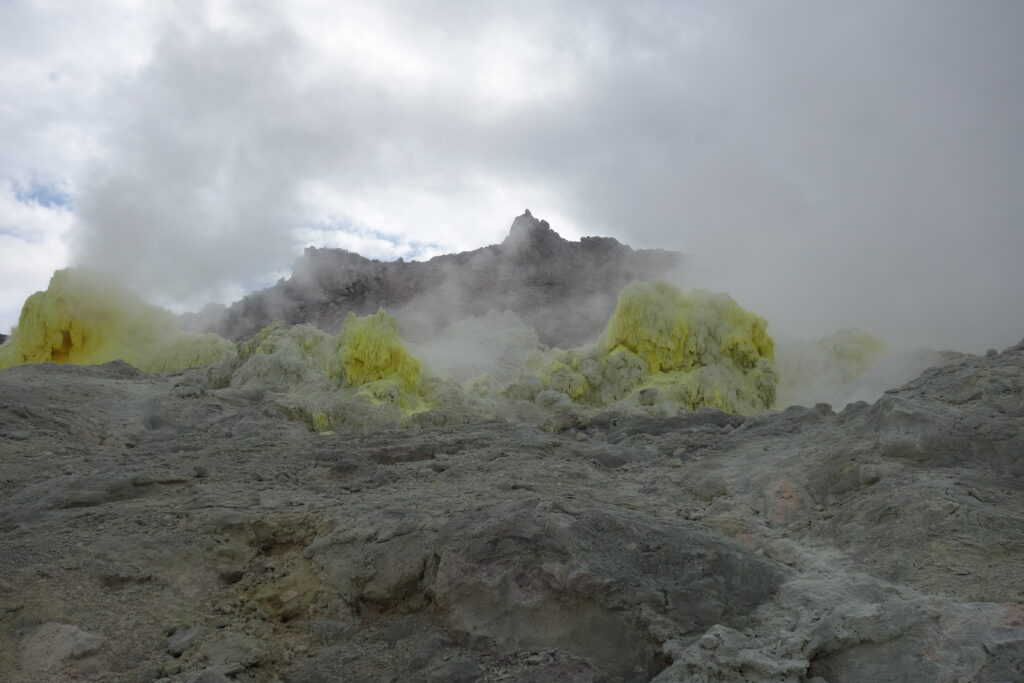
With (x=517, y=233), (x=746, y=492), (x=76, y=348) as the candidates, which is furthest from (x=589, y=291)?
(x=746, y=492)

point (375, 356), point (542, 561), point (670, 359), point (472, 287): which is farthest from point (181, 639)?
point (472, 287)

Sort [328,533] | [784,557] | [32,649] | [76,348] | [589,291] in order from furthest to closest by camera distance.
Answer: [589,291], [76,348], [328,533], [784,557], [32,649]

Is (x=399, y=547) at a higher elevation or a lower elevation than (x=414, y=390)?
lower

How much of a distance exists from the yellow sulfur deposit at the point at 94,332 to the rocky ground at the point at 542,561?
9247 mm

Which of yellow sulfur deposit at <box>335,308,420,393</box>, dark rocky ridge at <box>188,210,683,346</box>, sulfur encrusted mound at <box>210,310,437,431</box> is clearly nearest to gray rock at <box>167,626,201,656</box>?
sulfur encrusted mound at <box>210,310,437,431</box>

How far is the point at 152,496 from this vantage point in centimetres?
473

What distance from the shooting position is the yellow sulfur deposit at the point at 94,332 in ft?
45.4

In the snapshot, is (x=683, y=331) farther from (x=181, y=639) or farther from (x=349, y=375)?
(x=181, y=639)

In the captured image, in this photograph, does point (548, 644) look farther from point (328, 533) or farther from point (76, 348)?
point (76, 348)

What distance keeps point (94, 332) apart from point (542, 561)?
1304cm

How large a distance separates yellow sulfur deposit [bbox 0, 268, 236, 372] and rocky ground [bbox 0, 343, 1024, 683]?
9247 mm

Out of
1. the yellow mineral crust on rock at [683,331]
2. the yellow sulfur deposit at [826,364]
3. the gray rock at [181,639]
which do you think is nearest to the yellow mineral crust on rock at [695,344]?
the yellow mineral crust on rock at [683,331]

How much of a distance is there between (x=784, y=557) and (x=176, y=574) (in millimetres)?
2816

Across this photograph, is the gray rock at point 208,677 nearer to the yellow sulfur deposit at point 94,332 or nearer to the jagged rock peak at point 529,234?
the yellow sulfur deposit at point 94,332
